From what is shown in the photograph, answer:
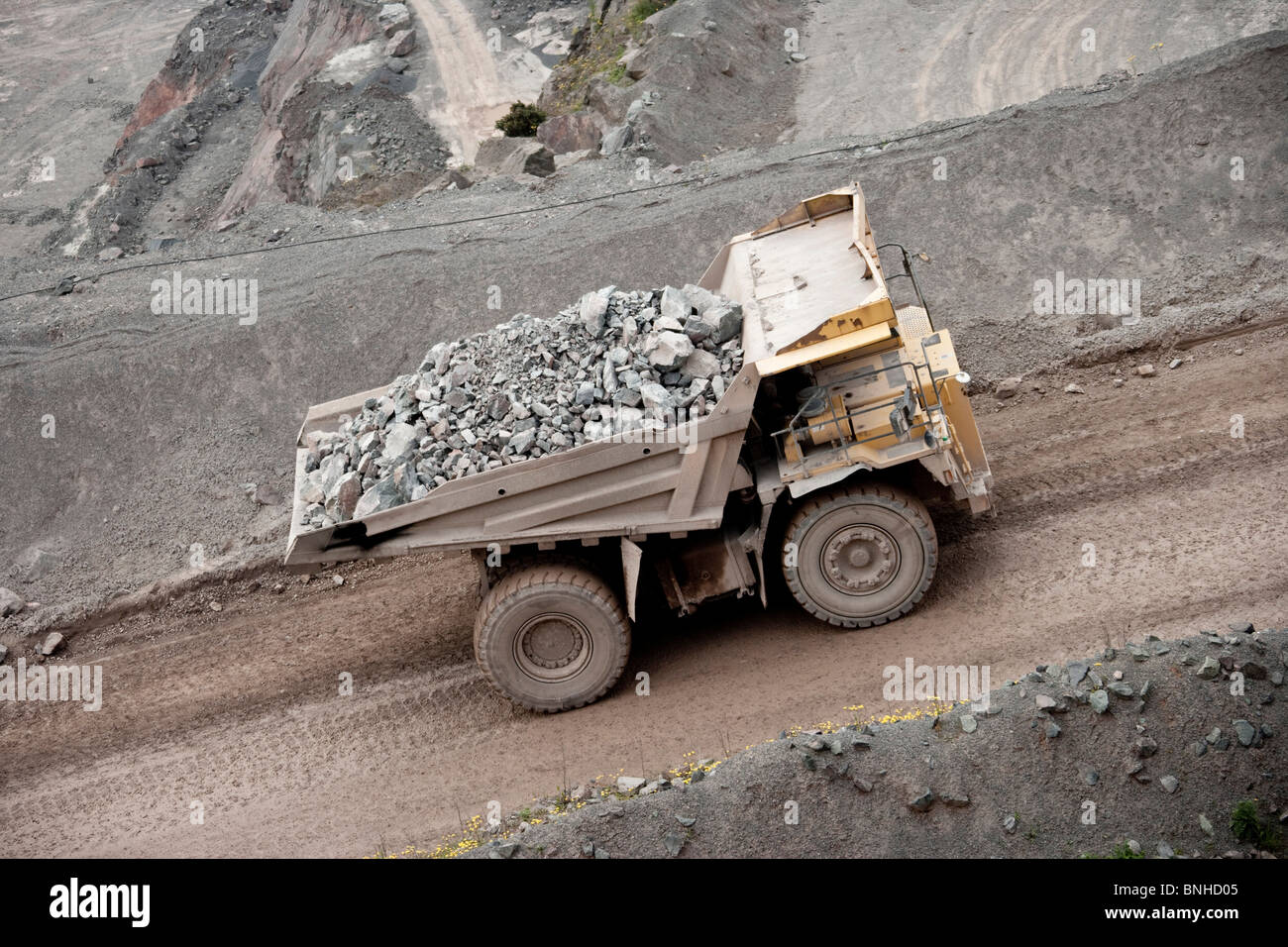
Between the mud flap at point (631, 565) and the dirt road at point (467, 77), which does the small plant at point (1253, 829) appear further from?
the dirt road at point (467, 77)

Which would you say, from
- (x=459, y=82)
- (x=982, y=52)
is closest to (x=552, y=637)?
(x=982, y=52)

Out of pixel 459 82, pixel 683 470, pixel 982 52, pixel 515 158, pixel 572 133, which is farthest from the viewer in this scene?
pixel 459 82

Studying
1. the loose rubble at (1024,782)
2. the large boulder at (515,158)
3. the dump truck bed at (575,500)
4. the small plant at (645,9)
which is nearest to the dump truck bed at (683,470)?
the dump truck bed at (575,500)

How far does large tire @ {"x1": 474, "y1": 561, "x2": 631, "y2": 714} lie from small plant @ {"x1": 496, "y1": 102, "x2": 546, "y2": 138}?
49.3 feet

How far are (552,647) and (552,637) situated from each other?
86 mm

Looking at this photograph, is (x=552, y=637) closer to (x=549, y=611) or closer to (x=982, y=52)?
(x=549, y=611)

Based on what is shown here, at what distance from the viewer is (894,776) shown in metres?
6.85

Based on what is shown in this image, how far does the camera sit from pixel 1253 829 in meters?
6.23

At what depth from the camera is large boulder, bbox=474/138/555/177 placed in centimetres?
1842

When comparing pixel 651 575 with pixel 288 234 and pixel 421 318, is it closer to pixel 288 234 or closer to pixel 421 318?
pixel 421 318

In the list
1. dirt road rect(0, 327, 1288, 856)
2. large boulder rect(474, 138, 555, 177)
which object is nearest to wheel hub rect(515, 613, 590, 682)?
dirt road rect(0, 327, 1288, 856)

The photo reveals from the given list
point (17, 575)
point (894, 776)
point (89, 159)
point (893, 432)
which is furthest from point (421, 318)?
point (89, 159)
